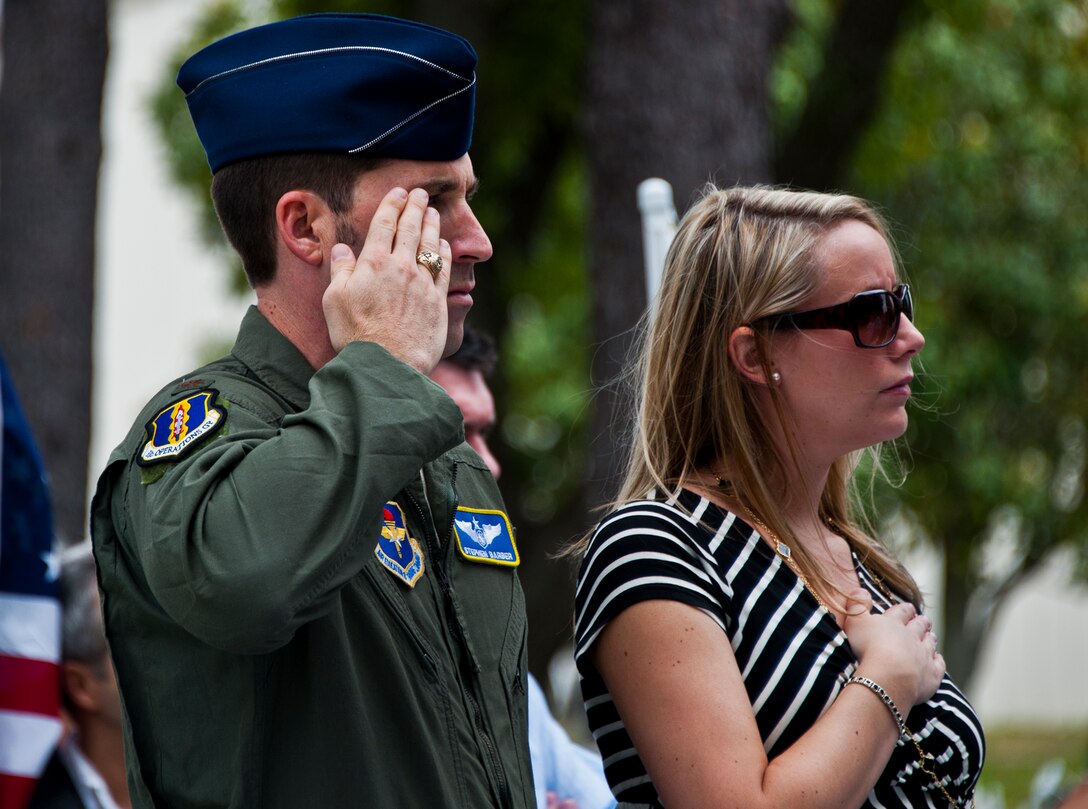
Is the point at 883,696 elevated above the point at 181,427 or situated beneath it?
situated beneath

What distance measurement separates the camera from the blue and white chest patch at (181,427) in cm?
179

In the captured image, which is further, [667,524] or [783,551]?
[783,551]

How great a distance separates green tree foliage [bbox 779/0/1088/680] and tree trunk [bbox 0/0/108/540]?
6.77m

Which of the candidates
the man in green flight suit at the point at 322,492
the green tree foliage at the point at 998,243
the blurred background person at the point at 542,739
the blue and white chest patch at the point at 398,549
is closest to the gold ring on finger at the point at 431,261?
the man in green flight suit at the point at 322,492

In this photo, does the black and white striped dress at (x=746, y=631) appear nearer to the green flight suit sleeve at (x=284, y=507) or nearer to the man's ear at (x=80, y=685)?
the green flight suit sleeve at (x=284, y=507)

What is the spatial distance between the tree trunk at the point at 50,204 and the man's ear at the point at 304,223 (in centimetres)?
464

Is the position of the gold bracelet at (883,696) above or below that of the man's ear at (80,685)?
above

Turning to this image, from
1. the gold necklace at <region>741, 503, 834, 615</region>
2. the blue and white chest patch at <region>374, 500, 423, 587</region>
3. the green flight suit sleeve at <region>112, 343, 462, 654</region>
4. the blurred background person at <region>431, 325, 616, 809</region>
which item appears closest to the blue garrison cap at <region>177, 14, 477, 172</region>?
the green flight suit sleeve at <region>112, 343, 462, 654</region>

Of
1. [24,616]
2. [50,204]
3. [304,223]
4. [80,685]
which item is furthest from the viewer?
[50,204]

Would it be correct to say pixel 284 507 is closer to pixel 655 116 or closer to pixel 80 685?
pixel 80 685

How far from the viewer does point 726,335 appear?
2480mm

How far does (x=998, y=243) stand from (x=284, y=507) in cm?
1291

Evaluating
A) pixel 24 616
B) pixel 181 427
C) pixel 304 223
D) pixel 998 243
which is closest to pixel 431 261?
pixel 304 223

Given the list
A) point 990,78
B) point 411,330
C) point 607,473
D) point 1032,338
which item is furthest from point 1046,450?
point 411,330
